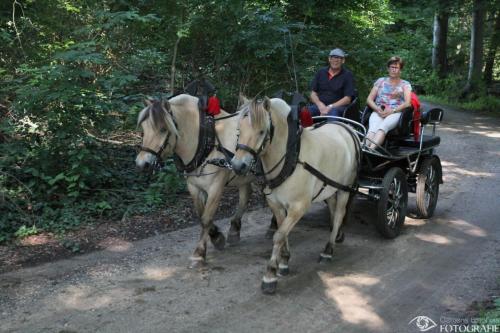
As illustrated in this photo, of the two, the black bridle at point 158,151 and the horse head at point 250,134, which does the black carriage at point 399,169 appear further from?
the black bridle at point 158,151

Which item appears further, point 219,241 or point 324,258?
point 219,241

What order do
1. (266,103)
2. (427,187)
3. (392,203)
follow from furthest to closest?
(427,187)
(392,203)
(266,103)

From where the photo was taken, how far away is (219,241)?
593 cm

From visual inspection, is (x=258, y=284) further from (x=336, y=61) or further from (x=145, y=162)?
(x=336, y=61)

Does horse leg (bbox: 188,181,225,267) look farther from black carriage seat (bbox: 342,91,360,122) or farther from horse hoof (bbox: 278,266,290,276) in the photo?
black carriage seat (bbox: 342,91,360,122)

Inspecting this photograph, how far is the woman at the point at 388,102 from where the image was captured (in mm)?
6480

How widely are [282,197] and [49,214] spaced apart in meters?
3.53

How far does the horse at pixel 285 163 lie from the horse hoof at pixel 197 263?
2.84 ft

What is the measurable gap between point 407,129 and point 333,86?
1.18m

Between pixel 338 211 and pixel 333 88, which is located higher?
pixel 333 88

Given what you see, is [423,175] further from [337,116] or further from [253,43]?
[253,43]

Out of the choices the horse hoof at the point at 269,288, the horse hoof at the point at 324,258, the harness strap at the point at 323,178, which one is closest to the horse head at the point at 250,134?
the harness strap at the point at 323,178

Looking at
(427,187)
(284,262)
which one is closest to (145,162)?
(284,262)

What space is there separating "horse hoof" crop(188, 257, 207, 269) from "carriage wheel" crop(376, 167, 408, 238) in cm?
225
